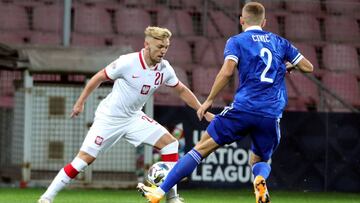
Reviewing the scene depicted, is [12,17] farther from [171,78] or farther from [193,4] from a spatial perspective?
[171,78]

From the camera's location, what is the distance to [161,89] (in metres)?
14.7

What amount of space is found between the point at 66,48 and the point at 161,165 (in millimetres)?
4716

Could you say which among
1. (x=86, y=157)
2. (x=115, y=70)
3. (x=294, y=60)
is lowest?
(x=86, y=157)

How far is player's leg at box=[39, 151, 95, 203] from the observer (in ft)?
30.1

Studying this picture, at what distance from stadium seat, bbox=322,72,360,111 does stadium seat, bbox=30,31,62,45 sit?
4.19 metres

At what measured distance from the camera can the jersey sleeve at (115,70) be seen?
30.6ft

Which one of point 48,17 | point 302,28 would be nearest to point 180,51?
point 302,28

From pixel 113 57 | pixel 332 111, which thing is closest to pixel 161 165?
pixel 113 57

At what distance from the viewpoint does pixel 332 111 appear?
14.5m

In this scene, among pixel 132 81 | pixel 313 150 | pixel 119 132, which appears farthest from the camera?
pixel 313 150

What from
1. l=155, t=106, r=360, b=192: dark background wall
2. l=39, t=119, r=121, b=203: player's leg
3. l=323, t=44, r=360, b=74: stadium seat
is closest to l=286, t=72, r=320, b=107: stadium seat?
l=323, t=44, r=360, b=74: stadium seat

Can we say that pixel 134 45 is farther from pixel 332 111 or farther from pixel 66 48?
pixel 332 111

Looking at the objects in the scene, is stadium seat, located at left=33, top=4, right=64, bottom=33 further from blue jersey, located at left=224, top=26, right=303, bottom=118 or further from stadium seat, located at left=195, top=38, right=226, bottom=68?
blue jersey, located at left=224, top=26, right=303, bottom=118

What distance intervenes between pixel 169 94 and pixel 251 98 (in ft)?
22.0
